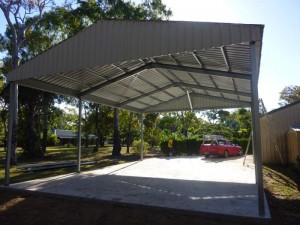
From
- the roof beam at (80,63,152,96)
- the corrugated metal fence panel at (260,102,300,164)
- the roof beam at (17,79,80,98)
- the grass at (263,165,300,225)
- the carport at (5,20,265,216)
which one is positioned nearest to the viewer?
→ the grass at (263,165,300,225)

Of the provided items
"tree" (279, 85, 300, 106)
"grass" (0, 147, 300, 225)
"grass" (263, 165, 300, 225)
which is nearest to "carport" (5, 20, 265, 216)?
"grass" (263, 165, 300, 225)

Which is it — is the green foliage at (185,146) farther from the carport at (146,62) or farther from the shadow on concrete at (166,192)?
the shadow on concrete at (166,192)

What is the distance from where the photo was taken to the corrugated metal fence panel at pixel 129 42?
6.14 metres

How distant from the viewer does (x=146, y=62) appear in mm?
10172

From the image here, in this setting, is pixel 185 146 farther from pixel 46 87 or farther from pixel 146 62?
pixel 46 87

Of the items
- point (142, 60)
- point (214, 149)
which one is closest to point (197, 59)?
point (142, 60)

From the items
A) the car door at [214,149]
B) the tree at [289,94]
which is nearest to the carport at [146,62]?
the car door at [214,149]

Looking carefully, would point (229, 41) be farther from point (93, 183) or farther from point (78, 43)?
point (93, 183)

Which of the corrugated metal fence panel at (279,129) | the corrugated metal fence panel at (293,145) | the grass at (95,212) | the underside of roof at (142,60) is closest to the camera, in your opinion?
the grass at (95,212)

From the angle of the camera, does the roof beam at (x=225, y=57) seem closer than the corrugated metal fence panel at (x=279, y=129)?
Yes

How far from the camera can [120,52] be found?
7.49m

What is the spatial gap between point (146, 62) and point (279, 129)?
9986mm

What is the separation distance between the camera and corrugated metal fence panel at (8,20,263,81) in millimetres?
6137

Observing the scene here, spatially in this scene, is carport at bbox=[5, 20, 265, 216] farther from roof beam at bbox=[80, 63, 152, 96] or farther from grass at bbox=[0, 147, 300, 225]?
grass at bbox=[0, 147, 300, 225]
